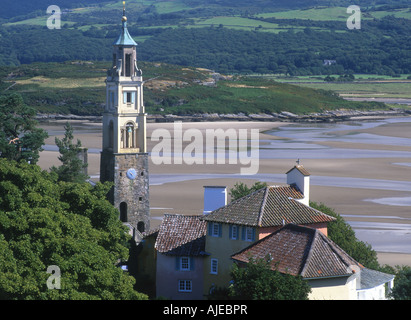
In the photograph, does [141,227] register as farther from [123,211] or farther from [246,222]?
[246,222]

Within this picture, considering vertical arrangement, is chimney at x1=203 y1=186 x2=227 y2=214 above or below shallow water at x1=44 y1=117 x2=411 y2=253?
below

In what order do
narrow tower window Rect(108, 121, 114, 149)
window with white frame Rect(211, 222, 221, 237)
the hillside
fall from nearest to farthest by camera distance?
window with white frame Rect(211, 222, 221, 237) < narrow tower window Rect(108, 121, 114, 149) < the hillside

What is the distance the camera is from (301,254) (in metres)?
29.2

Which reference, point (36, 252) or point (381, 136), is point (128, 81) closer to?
point (36, 252)

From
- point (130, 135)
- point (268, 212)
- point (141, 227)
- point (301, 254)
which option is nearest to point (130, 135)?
point (130, 135)

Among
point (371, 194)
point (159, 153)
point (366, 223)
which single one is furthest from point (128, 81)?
point (159, 153)

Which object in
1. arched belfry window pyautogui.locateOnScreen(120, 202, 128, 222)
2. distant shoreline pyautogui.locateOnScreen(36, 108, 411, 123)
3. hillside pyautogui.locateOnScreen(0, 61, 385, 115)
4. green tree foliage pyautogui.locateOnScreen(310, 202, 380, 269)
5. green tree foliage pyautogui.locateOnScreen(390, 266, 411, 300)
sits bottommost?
green tree foliage pyautogui.locateOnScreen(390, 266, 411, 300)

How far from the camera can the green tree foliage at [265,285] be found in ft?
87.9

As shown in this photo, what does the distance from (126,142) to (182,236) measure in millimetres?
8297

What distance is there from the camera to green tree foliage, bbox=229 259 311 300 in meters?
26.8

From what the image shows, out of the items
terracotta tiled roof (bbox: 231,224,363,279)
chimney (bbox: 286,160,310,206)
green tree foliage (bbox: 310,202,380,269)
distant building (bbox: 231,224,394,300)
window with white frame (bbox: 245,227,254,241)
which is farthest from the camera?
green tree foliage (bbox: 310,202,380,269)

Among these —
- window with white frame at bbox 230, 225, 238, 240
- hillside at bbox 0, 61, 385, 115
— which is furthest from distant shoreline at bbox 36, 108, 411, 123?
window with white frame at bbox 230, 225, 238, 240

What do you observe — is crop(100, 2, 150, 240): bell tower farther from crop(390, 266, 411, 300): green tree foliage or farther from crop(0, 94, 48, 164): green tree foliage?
crop(390, 266, 411, 300): green tree foliage

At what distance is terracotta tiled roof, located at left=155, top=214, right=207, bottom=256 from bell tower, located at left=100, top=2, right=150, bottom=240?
16.7 ft
